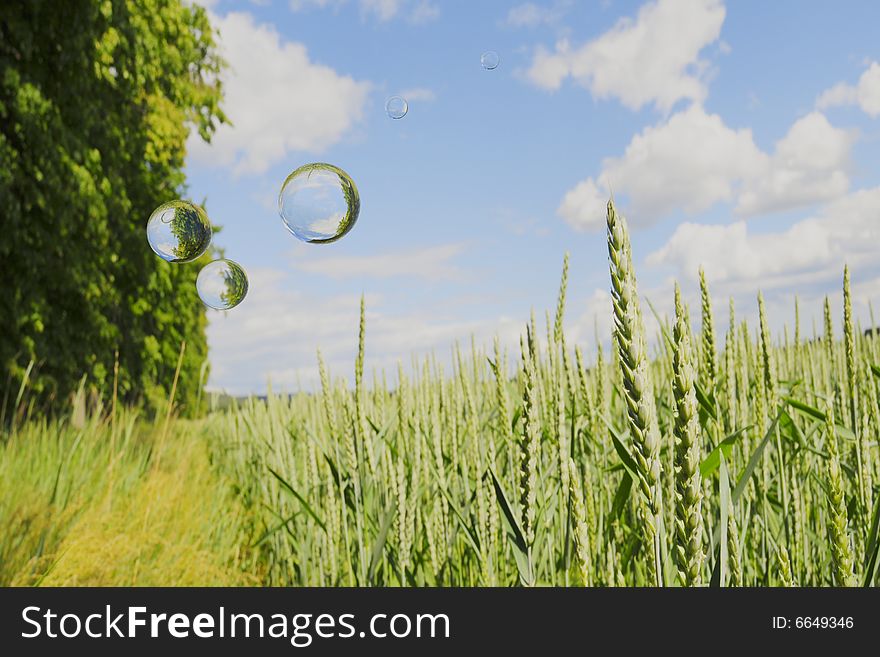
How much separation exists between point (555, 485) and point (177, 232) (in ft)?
4.79

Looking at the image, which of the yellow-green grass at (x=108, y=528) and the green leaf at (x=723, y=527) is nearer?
the green leaf at (x=723, y=527)

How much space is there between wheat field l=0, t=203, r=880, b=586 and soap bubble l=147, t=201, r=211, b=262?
26.2 inches

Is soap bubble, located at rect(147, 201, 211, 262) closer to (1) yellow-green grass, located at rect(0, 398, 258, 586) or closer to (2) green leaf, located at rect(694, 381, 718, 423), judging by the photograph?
(2) green leaf, located at rect(694, 381, 718, 423)

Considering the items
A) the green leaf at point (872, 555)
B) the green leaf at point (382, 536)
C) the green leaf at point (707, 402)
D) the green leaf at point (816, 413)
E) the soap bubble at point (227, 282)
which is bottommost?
the green leaf at point (872, 555)

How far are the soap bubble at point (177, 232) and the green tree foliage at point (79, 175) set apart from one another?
20.5 feet

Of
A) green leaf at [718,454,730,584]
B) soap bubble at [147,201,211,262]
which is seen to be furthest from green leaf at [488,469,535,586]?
soap bubble at [147,201,211,262]

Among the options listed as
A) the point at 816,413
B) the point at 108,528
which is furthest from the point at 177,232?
the point at 108,528

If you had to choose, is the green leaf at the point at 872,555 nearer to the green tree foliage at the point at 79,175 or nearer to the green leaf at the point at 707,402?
the green leaf at the point at 707,402

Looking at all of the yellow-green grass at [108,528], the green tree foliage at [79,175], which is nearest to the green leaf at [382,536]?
the yellow-green grass at [108,528]

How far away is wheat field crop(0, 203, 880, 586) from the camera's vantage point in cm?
97

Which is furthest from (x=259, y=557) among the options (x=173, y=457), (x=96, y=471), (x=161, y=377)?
(x=161, y=377)

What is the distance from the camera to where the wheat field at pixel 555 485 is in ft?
3.17
